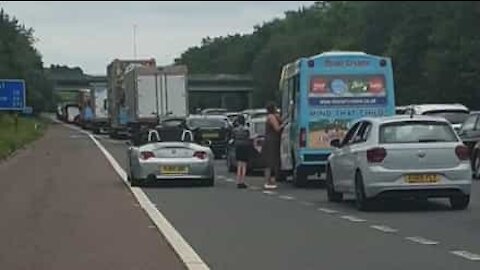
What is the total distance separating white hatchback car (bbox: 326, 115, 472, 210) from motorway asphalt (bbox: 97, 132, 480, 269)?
349mm

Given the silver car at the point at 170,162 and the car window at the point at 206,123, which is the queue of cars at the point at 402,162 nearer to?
the silver car at the point at 170,162

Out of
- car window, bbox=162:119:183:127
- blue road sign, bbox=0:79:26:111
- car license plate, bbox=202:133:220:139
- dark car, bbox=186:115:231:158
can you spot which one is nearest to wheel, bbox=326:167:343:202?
car window, bbox=162:119:183:127

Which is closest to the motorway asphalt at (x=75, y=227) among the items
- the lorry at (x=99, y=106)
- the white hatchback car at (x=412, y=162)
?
the white hatchback car at (x=412, y=162)

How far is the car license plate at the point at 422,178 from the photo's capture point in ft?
65.3

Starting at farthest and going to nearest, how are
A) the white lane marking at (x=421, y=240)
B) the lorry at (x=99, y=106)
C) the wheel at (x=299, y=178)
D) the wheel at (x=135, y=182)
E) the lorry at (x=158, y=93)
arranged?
the lorry at (x=99, y=106) → the lorry at (x=158, y=93) → the wheel at (x=135, y=182) → the wheel at (x=299, y=178) → the white lane marking at (x=421, y=240)

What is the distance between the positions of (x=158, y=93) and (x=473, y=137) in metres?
25.0

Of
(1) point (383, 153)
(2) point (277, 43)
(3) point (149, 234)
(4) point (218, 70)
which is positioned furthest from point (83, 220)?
(4) point (218, 70)

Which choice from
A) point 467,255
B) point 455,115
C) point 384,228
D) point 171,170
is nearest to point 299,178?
point 171,170

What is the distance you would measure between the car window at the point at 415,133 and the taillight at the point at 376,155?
24 centimetres

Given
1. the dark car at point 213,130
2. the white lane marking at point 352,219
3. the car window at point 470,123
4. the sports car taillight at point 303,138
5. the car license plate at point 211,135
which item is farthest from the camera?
the car license plate at point 211,135

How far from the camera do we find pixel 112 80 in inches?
2685

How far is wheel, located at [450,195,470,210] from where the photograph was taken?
2039cm

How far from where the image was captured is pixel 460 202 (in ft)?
67.3

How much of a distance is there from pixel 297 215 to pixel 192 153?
828 centimetres
